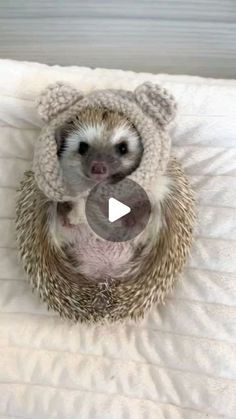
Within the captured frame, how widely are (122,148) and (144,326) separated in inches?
17.0

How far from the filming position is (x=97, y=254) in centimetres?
127

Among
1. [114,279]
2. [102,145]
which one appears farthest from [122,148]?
[114,279]

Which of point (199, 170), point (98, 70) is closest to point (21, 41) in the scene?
point (98, 70)

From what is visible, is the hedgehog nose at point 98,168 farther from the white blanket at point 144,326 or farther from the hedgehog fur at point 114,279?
the white blanket at point 144,326

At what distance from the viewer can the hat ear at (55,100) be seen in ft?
4.14

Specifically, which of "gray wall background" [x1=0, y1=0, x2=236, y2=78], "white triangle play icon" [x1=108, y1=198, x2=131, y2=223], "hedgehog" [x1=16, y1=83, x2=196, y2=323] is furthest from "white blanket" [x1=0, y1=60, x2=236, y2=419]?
"white triangle play icon" [x1=108, y1=198, x2=131, y2=223]

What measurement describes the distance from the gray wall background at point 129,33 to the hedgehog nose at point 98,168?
1.92 feet

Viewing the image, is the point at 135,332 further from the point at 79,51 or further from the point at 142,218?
the point at 79,51

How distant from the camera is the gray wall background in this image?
63.1 inches

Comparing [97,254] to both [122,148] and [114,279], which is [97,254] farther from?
[122,148]

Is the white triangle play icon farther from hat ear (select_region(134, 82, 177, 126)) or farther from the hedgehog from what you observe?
hat ear (select_region(134, 82, 177, 126))

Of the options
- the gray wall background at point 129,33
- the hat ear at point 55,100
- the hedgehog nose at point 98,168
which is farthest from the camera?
the gray wall background at point 129,33

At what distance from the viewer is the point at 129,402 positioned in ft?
4.46
